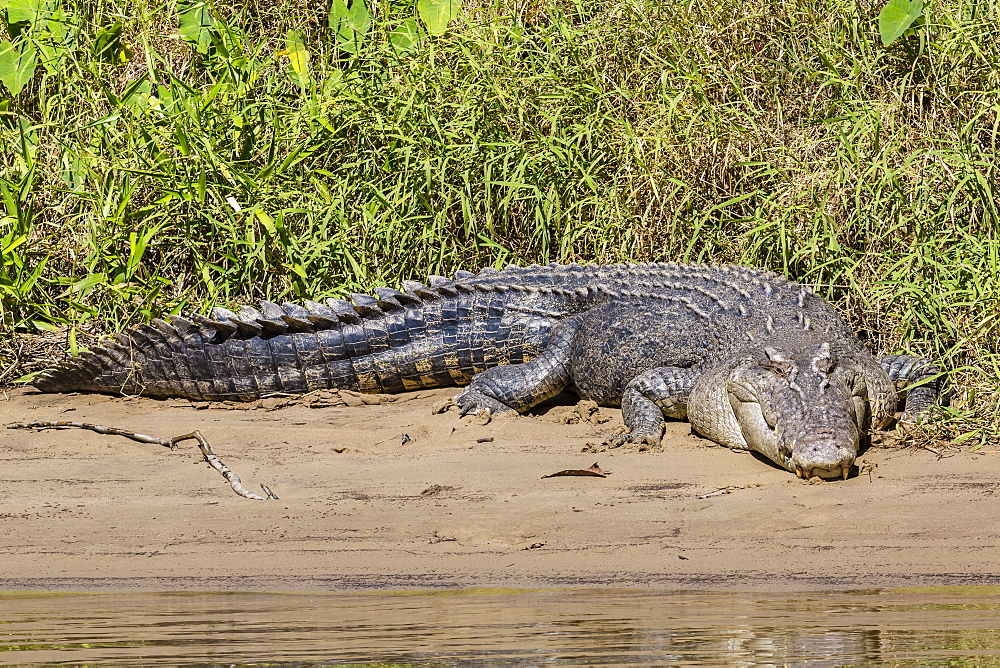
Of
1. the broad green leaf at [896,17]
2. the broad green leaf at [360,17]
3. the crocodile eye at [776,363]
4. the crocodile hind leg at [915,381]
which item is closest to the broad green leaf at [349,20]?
the broad green leaf at [360,17]

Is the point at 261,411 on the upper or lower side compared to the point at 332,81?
lower

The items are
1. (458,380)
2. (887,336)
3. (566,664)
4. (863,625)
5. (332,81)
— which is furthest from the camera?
(332,81)

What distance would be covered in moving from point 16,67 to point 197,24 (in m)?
0.97

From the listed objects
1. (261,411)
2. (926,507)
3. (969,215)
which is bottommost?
(261,411)

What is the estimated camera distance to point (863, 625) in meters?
2.55

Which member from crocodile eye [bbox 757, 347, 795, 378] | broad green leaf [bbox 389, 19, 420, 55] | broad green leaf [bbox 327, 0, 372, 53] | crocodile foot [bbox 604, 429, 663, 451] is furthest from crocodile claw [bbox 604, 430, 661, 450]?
broad green leaf [bbox 327, 0, 372, 53]

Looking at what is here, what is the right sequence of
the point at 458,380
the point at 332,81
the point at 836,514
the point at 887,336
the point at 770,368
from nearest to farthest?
the point at 836,514, the point at 770,368, the point at 887,336, the point at 458,380, the point at 332,81

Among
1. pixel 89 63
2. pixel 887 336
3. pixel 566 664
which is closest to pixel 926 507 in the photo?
pixel 566 664

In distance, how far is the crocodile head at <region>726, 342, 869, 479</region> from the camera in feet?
12.8

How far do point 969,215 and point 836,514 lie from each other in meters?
2.42

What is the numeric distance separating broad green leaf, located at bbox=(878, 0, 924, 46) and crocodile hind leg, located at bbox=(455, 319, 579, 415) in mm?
2096

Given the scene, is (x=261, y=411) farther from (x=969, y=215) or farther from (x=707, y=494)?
(x=969, y=215)

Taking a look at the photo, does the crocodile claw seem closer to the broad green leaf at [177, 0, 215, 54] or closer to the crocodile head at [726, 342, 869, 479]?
the crocodile head at [726, 342, 869, 479]

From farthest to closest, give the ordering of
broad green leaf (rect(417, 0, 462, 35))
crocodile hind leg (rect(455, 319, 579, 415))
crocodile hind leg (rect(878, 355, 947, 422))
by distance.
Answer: broad green leaf (rect(417, 0, 462, 35)), crocodile hind leg (rect(455, 319, 579, 415)), crocodile hind leg (rect(878, 355, 947, 422))
